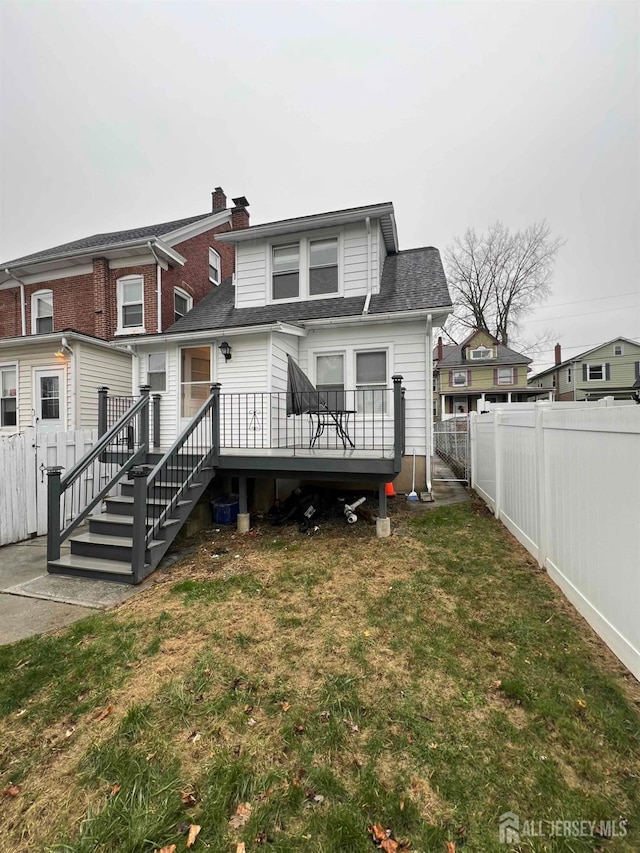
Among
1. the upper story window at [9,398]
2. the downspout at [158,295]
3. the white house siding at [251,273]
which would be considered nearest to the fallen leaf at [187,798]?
the white house siding at [251,273]

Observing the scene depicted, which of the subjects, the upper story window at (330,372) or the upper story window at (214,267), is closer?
the upper story window at (330,372)

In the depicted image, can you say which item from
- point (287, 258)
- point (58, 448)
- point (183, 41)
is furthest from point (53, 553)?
point (183, 41)

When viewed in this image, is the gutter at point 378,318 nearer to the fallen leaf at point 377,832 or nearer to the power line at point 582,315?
the fallen leaf at point 377,832

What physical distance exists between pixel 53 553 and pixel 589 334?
50.6 m

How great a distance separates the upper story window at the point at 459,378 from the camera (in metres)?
29.7

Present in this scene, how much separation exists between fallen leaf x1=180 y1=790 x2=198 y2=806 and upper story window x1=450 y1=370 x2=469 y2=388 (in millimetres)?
31053

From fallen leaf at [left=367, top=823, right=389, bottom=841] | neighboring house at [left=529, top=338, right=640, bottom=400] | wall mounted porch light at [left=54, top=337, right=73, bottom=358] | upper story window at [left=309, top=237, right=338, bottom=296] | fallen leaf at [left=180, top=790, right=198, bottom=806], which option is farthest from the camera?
neighboring house at [left=529, top=338, right=640, bottom=400]

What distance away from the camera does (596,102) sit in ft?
37.8

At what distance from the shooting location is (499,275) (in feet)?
88.5

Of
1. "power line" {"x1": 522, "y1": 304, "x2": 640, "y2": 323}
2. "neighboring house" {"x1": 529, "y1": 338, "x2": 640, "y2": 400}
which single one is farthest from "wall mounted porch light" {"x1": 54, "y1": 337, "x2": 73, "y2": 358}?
"power line" {"x1": 522, "y1": 304, "x2": 640, "y2": 323}

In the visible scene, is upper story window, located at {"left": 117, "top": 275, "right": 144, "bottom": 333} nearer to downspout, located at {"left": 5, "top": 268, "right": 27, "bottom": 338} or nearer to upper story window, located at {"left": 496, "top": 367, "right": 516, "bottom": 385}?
downspout, located at {"left": 5, "top": 268, "right": 27, "bottom": 338}

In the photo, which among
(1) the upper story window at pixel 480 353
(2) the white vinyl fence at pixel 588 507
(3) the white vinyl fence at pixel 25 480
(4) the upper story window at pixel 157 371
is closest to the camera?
(2) the white vinyl fence at pixel 588 507

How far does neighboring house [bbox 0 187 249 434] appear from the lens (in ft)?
32.7

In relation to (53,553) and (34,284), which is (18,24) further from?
(53,553)
